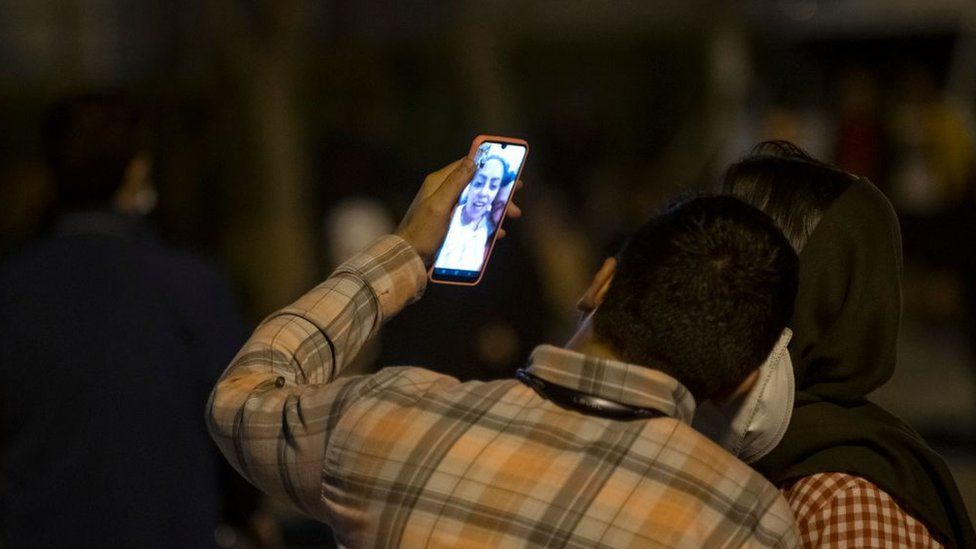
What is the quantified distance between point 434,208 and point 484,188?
0.46 feet

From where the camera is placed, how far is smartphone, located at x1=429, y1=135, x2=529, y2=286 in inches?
99.6

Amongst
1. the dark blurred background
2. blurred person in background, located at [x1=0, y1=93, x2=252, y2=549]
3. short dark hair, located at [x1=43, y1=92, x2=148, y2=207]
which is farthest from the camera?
the dark blurred background

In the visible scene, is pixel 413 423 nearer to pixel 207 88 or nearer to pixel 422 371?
pixel 422 371

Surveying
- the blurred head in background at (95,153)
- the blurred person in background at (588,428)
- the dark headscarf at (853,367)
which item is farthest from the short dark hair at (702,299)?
the blurred head in background at (95,153)

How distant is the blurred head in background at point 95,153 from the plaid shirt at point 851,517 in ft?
6.74

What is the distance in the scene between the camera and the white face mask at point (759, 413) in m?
2.28

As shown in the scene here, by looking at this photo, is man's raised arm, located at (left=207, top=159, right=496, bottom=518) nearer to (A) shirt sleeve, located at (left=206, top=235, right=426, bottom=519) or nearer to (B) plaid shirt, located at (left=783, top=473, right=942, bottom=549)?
(A) shirt sleeve, located at (left=206, top=235, right=426, bottom=519)

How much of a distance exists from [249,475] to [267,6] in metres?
10.0

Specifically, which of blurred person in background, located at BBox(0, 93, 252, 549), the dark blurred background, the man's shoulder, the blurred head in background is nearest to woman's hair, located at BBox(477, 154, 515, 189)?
the man's shoulder

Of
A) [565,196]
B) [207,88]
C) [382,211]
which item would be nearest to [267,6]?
[207,88]

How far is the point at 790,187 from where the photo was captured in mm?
2504

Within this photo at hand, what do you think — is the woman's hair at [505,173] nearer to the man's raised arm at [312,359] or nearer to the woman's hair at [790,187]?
the man's raised arm at [312,359]

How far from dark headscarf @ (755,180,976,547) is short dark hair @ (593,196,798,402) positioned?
0.23 metres

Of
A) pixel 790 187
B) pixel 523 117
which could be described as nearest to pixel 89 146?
pixel 790 187
